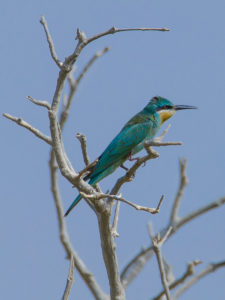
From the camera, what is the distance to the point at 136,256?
15.8ft

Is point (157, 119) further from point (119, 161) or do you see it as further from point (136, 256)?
point (136, 256)

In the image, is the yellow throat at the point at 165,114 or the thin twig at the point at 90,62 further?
the yellow throat at the point at 165,114

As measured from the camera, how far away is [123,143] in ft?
18.7

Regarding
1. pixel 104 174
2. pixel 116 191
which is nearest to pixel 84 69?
pixel 104 174

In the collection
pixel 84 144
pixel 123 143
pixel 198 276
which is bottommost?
pixel 198 276

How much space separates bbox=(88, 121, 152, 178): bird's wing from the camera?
210 inches

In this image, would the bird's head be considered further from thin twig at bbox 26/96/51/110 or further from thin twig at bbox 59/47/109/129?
thin twig at bbox 26/96/51/110

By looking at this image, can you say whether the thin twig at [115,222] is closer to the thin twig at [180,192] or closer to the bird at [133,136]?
the thin twig at [180,192]

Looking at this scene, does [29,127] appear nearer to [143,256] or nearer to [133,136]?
[143,256]

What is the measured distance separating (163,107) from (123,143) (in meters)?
0.95

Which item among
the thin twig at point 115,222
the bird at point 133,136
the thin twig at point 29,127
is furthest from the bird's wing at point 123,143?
the thin twig at point 29,127

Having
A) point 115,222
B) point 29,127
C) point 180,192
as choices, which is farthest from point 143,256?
point 29,127

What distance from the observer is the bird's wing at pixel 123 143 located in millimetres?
5336

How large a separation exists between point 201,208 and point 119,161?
0.93 metres
